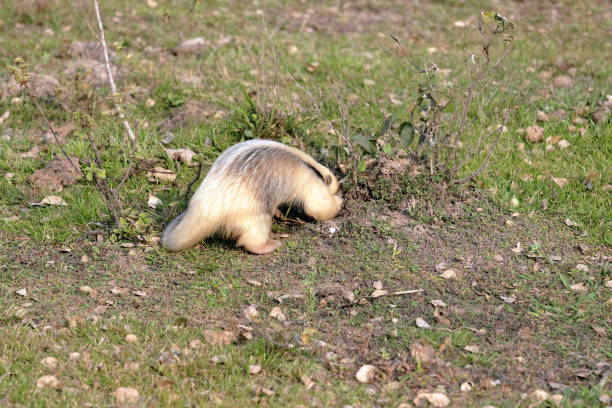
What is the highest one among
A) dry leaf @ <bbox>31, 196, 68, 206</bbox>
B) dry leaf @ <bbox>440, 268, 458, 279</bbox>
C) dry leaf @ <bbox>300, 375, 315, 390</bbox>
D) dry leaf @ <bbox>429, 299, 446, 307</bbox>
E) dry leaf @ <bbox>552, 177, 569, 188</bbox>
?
dry leaf @ <bbox>552, 177, 569, 188</bbox>

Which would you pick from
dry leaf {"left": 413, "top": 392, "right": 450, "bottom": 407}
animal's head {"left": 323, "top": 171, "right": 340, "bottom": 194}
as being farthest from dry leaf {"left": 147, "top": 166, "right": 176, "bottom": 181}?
dry leaf {"left": 413, "top": 392, "right": 450, "bottom": 407}

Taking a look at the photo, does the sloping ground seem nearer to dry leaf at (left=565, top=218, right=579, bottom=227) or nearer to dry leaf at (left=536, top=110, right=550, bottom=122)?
dry leaf at (left=565, top=218, right=579, bottom=227)

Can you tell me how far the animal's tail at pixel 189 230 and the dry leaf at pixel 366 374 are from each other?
5.39ft

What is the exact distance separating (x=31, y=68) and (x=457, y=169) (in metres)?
5.57

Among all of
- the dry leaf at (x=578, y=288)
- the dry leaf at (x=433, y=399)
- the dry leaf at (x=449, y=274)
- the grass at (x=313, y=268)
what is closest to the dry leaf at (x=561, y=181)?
the grass at (x=313, y=268)

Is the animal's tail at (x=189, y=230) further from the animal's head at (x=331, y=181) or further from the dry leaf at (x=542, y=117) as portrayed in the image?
the dry leaf at (x=542, y=117)

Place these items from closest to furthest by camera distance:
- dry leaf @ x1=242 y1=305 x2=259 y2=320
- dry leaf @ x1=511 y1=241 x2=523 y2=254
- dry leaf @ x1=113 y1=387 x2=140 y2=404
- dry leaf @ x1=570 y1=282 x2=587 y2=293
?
1. dry leaf @ x1=113 y1=387 x2=140 y2=404
2. dry leaf @ x1=242 y1=305 x2=259 y2=320
3. dry leaf @ x1=570 y1=282 x2=587 y2=293
4. dry leaf @ x1=511 y1=241 x2=523 y2=254

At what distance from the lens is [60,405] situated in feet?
11.7

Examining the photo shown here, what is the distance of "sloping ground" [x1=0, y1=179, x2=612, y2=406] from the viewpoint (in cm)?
383

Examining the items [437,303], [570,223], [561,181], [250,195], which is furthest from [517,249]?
[250,195]

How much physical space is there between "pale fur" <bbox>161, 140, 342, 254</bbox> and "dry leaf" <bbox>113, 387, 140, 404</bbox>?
1482mm

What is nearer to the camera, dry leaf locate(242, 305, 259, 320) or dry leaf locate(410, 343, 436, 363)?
dry leaf locate(410, 343, 436, 363)

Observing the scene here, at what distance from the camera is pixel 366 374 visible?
3877mm

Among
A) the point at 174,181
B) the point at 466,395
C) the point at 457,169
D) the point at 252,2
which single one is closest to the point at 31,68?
the point at 174,181
